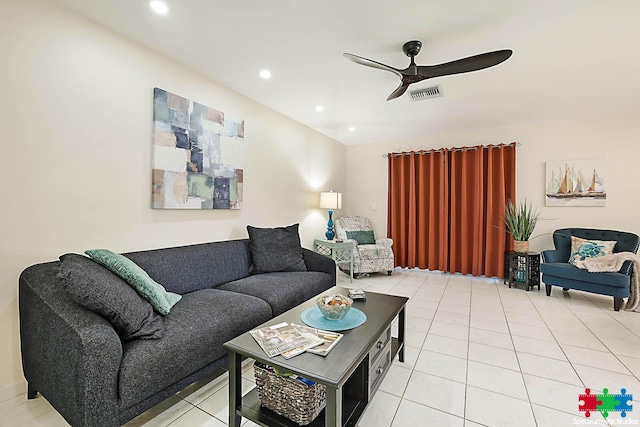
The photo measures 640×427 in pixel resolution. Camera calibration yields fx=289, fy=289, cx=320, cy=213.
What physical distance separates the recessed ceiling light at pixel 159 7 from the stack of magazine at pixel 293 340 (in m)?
2.12

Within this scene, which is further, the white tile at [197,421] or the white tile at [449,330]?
the white tile at [449,330]

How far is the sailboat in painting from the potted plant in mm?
346

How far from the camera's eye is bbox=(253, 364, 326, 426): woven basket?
4.13ft

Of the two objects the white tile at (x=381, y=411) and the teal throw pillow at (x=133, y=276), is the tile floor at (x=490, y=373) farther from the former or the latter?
the teal throw pillow at (x=133, y=276)

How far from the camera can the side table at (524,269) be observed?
3.96m

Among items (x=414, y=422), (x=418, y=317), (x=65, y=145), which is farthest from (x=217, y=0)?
(x=418, y=317)

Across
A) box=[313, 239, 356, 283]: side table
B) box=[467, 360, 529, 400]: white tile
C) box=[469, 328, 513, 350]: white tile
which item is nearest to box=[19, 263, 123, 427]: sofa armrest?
box=[467, 360, 529, 400]: white tile

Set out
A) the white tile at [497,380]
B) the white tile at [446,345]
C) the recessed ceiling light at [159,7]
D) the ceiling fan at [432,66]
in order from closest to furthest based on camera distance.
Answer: the white tile at [497,380]
the recessed ceiling light at [159,7]
the ceiling fan at [432,66]
the white tile at [446,345]

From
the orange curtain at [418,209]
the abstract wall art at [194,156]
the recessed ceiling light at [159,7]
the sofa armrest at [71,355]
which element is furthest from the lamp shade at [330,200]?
the sofa armrest at [71,355]

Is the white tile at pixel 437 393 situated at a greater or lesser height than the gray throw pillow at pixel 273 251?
lesser

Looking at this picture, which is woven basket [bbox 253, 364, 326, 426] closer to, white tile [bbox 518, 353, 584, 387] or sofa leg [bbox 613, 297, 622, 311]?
white tile [bbox 518, 353, 584, 387]

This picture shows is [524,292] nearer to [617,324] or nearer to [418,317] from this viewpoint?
[617,324]

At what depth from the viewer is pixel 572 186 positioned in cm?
413

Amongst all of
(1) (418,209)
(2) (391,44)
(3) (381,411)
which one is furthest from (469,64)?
(1) (418,209)
